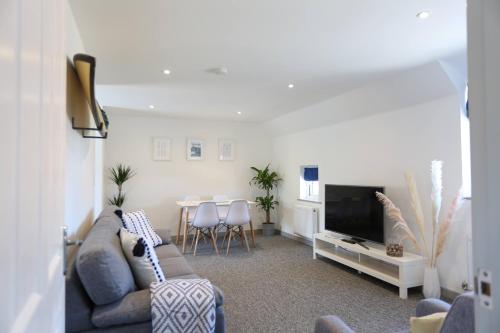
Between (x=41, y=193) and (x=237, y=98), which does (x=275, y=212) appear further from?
(x=41, y=193)

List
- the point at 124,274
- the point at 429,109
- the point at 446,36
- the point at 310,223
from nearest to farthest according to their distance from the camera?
the point at 124,274 → the point at 446,36 → the point at 429,109 → the point at 310,223

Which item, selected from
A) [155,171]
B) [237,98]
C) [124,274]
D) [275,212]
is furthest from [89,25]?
[275,212]

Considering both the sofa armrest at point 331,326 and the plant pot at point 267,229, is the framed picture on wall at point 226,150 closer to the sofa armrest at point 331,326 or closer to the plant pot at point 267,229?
the plant pot at point 267,229

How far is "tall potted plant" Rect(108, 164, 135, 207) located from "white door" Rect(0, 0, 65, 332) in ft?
15.9

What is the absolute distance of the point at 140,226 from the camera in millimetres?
3371

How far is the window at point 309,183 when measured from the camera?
567 cm

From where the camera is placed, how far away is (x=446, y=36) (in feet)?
7.95

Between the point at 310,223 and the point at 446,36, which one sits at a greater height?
the point at 446,36

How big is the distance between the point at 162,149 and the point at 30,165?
5.50 meters

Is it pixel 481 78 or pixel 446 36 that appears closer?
pixel 481 78

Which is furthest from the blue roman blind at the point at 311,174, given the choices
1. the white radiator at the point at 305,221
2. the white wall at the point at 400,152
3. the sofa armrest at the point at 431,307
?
the sofa armrest at the point at 431,307

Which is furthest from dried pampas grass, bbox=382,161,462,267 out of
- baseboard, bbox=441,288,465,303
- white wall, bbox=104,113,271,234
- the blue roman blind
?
white wall, bbox=104,113,271,234

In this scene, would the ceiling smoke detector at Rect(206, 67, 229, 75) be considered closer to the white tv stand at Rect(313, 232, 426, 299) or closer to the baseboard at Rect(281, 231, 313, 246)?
the white tv stand at Rect(313, 232, 426, 299)

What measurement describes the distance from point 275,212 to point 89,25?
5.26 metres
